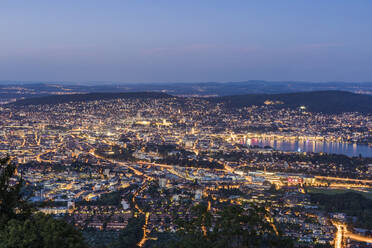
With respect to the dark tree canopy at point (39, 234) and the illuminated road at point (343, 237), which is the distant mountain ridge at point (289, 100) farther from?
the dark tree canopy at point (39, 234)

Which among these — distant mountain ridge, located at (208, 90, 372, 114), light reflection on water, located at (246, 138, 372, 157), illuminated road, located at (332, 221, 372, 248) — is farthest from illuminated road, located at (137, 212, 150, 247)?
distant mountain ridge, located at (208, 90, 372, 114)

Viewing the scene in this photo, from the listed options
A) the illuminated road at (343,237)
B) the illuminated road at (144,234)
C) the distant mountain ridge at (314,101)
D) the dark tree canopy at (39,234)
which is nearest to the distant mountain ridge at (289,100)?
the distant mountain ridge at (314,101)

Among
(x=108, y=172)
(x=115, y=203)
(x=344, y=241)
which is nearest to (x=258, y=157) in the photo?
(x=108, y=172)

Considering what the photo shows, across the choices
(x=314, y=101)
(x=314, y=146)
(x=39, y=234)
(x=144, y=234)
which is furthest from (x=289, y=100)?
(x=39, y=234)

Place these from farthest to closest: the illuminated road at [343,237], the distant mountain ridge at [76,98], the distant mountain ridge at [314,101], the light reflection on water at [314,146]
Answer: the distant mountain ridge at [314,101], the distant mountain ridge at [76,98], the light reflection on water at [314,146], the illuminated road at [343,237]

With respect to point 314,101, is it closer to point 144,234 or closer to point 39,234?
point 144,234

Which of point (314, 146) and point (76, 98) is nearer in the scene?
point (314, 146)

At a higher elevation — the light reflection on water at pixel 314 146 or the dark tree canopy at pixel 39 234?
the dark tree canopy at pixel 39 234

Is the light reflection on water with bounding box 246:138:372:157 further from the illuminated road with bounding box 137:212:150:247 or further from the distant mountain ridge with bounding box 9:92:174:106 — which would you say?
the distant mountain ridge with bounding box 9:92:174:106
